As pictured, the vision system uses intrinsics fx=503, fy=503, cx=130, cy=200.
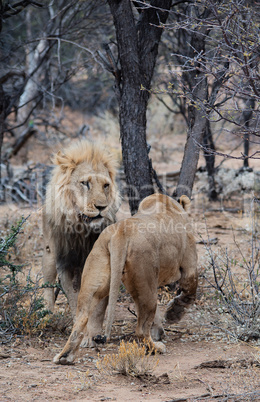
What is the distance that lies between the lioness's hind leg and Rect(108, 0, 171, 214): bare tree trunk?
1.31 metres

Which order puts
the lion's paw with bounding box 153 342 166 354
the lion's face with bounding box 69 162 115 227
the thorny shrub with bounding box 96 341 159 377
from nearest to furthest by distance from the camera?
the thorny shrub with bounding box 96 341 159 377 → the lion's paw with bounding box 153 342 166 354 → the lion's face with bounding box 69 162 115 227

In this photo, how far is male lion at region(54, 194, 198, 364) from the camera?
3.70m

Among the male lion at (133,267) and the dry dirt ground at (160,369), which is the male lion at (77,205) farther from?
the dry dirt ground at (160,369)

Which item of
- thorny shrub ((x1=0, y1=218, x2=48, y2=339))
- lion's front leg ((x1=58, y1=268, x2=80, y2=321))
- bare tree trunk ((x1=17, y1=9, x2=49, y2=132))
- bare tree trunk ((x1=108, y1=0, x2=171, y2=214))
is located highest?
bare tree trunk ((x1=17, y1=9, x2=49, y2=132))

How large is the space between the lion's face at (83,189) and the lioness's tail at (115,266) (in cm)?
59

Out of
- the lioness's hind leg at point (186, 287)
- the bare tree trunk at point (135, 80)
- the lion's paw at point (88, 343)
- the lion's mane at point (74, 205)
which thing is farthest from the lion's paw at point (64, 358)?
the bare tree trunk at point (135, 80)

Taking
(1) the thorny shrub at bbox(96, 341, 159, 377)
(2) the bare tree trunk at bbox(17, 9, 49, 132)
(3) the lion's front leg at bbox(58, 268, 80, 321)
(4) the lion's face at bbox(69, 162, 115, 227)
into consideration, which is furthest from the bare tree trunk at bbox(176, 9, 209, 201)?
(2) the bare tree trunk at bbox(17, 9, 49, 132)

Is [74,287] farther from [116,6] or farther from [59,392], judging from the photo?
[116,6]

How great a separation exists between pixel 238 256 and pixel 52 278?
3024 millimetres

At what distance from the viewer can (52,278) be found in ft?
17.6

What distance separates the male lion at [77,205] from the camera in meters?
4.41

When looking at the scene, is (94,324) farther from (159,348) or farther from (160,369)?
(160,369)

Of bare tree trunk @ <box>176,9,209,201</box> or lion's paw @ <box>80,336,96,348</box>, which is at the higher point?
bare tree trunk @ <box>176,9,209,201</box>

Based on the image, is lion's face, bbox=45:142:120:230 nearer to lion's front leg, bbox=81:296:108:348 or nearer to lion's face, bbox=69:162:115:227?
lion's face, bbox=69:162:115:227
